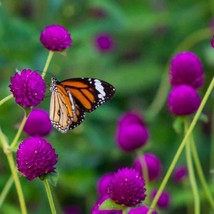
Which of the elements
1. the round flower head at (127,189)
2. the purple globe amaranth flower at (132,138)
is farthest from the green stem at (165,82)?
the round flower head at (127,189)

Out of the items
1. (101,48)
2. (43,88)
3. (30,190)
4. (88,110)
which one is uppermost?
(43,88)

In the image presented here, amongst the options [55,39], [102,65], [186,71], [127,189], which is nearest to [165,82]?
[102,65]

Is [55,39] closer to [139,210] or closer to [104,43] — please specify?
[139,210]

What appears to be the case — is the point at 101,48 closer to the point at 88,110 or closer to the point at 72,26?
the point at 72,26

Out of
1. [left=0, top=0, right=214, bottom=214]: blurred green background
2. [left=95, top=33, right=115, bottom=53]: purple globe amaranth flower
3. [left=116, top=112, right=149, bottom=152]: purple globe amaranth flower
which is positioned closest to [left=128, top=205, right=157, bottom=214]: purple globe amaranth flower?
[left=116, top=112, right=149, bottom=152]: purple globe amaranth flower

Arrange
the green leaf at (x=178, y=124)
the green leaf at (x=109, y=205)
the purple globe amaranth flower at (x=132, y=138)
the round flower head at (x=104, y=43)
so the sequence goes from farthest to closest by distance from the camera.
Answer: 1. the round flower head at (x=104, y=43)
2. the purple globe amaranth flower at (x=132, y=138)
3. the green leaf at (x=178, y=124)
4. the green leaf at (x=109, y=205)

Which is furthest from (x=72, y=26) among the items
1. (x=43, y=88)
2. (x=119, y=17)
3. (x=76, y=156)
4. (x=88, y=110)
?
(x=43, y=88)

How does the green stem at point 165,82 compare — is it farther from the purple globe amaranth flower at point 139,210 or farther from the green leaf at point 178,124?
the purple globe amaranth flower at point 139,210

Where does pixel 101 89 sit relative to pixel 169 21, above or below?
above

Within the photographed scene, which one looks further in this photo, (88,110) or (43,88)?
(88,110)
